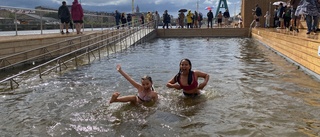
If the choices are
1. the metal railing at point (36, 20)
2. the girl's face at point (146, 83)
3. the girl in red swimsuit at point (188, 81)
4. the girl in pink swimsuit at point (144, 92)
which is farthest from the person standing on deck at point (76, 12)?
the girl's face at point (146, 83)

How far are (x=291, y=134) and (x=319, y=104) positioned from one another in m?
1.88

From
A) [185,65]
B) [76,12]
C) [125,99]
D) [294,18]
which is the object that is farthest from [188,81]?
[76,12]

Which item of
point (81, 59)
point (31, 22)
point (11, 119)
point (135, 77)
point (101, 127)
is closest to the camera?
point (101, 127)

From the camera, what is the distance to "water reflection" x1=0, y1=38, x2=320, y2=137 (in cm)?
490

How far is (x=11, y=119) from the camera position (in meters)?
5.56

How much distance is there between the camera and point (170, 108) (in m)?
6.19

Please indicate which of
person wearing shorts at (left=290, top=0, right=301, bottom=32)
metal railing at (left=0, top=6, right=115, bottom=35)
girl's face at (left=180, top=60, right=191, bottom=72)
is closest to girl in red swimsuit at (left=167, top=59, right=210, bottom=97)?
girl's face at (left=180, top=60, right=191, bottom=72)

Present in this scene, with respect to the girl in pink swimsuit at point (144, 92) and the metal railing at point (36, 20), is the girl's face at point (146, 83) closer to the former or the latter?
the girl in pink swimsuit at point (144, 92)

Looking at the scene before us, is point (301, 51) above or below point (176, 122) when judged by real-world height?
above

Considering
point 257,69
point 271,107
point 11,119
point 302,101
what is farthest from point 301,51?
point 11,119

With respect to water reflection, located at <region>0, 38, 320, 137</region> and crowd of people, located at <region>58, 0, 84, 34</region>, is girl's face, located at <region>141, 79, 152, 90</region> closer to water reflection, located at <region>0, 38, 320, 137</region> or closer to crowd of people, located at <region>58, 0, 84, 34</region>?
water reflection, located at <region>0, 38, 320, 137</region>

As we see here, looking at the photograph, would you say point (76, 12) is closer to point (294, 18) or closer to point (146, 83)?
point (294, 18)

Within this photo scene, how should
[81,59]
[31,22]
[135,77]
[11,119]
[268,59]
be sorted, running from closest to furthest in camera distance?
1. [11,119]
2. [135,77]
3. [268,59]
4. [81,59]
5. [31,22]

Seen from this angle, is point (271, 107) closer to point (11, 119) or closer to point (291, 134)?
point (291, 134)
